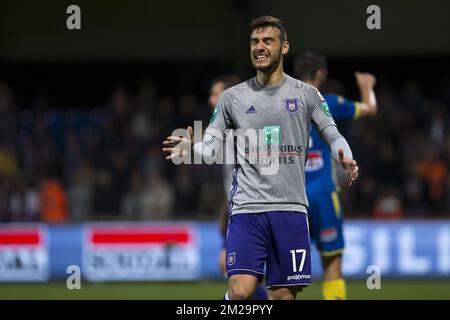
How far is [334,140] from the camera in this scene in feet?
21.7

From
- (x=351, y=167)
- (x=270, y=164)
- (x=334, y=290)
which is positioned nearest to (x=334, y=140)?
(x=351, y=167)

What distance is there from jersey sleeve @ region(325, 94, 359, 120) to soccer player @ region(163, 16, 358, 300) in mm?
2063

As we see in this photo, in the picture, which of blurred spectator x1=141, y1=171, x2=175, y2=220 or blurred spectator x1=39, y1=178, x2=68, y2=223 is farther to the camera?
blurred spectator x1=39, y1=178, x2=68, y2=223

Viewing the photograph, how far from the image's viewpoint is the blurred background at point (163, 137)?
1448cm

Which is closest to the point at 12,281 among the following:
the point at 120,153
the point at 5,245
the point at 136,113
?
the point at 5,245

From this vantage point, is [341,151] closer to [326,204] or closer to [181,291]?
[326,204]

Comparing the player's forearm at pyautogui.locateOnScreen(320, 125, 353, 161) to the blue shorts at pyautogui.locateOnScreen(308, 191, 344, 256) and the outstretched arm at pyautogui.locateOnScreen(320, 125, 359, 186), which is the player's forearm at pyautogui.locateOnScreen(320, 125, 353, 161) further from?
the blue shorts at pyautogui.locateOnScreen(308, 191, 344, 256)

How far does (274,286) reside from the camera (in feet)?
21.7

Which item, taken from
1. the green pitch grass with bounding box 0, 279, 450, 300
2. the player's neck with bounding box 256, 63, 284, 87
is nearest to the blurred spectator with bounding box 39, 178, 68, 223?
the green pitch grass with bounding box 0, 279, 450, 300

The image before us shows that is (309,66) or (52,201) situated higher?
(309,66)

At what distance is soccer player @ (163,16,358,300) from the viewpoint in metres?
6.55

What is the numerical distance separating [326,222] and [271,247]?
217 centimetres

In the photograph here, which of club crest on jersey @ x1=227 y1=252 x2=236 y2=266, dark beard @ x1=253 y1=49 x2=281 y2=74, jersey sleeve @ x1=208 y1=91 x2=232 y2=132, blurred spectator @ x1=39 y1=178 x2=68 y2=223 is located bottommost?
blurred spectator @ x1=39 y1=178 x2=68 y2=223

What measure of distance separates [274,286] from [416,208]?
31.4 ft
